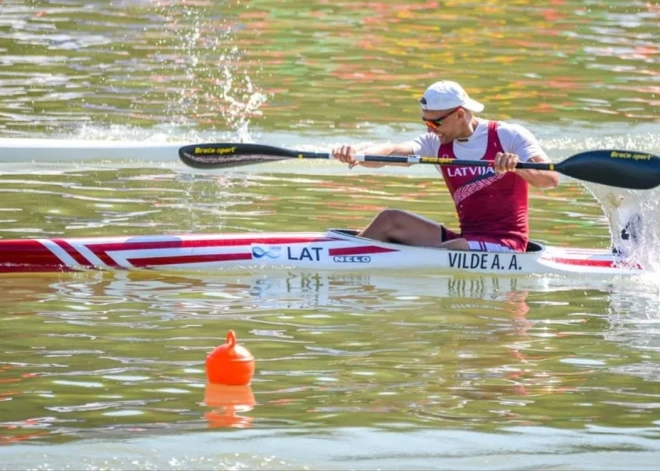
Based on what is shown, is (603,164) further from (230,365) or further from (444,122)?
(230,365)

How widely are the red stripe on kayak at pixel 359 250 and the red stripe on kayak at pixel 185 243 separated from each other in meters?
0.10

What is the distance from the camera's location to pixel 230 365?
728 cm

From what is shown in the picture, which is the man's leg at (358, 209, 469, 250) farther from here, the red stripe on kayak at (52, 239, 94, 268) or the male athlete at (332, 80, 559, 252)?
the red stripe on kayak at (52, 239, 94, 268)

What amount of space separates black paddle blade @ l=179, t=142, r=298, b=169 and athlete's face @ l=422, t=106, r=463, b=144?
1181 millimetres

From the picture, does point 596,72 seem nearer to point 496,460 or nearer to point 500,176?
point 500,176

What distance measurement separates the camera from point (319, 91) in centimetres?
2064

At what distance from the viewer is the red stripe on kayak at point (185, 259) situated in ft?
33.3

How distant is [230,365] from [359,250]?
10.3ft

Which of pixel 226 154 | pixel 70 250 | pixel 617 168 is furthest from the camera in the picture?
pixel 226 154

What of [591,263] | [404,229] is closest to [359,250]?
[404,229]

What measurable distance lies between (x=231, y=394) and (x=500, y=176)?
3.52 m

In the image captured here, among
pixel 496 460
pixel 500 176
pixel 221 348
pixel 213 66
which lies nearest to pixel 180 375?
pixel 221 348

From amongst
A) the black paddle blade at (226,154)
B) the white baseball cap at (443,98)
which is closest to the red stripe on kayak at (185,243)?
the black paddle blade at (226,154)

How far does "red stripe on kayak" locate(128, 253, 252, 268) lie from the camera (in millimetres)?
10148
